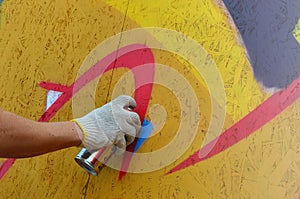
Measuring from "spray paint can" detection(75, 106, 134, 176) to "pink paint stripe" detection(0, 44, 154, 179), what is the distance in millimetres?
66

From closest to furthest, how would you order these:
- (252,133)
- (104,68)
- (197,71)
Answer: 1. (252,133)
2. (197,71)
3. (104,68)

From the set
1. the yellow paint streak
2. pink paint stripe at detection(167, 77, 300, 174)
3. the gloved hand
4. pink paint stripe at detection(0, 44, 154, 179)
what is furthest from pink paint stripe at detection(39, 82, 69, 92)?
the yellow paint streak

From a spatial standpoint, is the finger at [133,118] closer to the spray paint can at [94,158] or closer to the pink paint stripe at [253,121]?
the spray paint can at [94,158]

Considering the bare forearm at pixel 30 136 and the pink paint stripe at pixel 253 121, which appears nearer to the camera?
the bare forearm at pixel 30 136

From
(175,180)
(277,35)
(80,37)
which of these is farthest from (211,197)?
(80,37)

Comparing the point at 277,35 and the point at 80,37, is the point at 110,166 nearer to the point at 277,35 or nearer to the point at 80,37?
the point at 80,37

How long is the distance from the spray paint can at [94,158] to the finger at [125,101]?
1 cm

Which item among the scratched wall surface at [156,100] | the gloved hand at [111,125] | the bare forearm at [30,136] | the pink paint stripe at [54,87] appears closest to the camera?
the bare forearm at [30,136]

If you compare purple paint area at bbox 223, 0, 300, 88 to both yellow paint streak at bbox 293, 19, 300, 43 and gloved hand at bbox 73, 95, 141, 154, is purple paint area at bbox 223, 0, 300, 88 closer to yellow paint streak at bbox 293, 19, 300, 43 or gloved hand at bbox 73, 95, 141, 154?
yellow paint streak at bbox 293, 19, 300, 43

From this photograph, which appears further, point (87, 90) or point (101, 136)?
point (87, 90)

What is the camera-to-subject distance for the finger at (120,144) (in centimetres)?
165

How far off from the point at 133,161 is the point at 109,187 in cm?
12

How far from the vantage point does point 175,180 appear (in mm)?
1589

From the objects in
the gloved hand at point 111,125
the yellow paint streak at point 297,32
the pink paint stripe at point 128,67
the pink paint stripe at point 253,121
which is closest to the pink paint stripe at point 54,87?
the pink paint stripe at point 128,67
